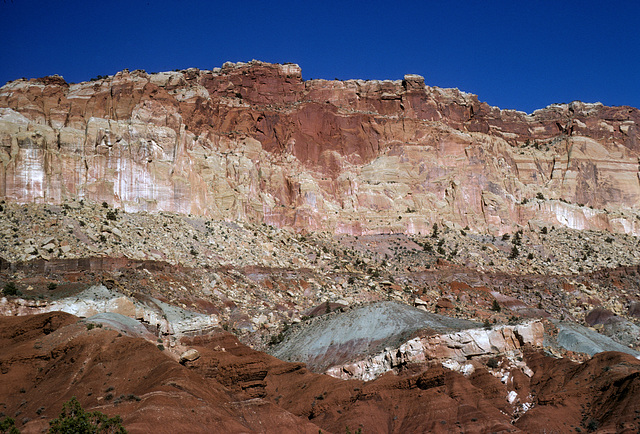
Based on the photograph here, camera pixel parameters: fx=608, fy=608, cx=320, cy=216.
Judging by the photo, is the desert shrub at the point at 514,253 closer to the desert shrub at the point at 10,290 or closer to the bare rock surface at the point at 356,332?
the bare rock surface at the point at 356,332

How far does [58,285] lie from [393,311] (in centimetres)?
2085

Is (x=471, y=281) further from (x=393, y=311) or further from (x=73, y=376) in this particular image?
(x=73, y=376)

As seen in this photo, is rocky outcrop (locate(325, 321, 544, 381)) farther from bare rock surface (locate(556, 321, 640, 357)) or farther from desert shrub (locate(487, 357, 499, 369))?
bare rock surface (locate(556, 321, 640, 357))

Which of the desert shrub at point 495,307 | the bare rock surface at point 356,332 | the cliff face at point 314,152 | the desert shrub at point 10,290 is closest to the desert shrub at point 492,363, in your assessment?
the bare rock surface at point 356,332

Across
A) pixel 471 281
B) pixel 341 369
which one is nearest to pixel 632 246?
pixel 471 281

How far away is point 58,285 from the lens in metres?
35.5

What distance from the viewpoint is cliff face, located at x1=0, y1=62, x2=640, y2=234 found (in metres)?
57.5

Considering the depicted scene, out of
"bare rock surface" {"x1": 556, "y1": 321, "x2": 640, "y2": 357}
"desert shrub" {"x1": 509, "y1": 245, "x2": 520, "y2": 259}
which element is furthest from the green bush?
"desert shrub" {"x1": 509, "y1": 245, "x2": 520, "y2": 259}

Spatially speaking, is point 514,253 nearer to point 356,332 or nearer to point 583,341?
point 583,341

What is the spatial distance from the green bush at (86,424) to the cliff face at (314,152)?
40.6 metres

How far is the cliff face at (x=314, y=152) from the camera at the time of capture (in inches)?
2265

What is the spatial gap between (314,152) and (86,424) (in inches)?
2502

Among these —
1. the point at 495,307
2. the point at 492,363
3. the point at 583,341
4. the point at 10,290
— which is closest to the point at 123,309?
the point at 10,290

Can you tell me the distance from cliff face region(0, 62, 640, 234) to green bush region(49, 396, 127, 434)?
133 feet
